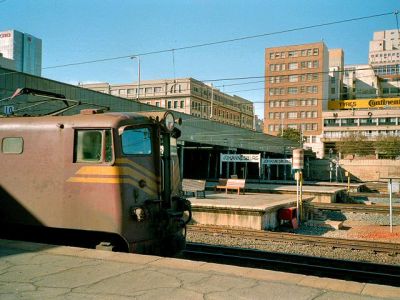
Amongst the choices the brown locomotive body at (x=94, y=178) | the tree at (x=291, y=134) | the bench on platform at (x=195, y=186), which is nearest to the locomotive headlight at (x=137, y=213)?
the brown locomotive body at (x=94, y=178)

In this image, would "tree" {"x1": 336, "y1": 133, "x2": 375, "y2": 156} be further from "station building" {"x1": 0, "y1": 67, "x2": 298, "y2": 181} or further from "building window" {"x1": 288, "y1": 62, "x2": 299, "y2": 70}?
"building window" {"x1": 288, "y1": 62, "x2": 299, "y2": 70}

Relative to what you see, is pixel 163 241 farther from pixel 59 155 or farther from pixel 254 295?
pixel 254 295

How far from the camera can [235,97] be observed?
12912 centimetres

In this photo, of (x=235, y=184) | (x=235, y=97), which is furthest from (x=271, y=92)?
(x=235, y=184)

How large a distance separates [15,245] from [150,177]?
8.82 ft

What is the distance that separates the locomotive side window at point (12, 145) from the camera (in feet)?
27.4

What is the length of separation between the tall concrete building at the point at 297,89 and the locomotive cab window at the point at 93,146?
9457 centimetres

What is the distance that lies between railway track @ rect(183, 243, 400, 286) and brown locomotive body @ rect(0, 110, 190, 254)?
2079 millimetres

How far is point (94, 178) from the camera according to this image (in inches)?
298

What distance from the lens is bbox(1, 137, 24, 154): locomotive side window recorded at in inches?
329

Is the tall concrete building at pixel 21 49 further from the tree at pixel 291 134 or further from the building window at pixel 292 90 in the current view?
the tree at pixel 291 134

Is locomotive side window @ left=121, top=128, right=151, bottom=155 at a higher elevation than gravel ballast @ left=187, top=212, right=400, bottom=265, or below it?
higher

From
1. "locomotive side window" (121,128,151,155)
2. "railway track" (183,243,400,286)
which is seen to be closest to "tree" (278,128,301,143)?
"railway track" (183,243,400,286)

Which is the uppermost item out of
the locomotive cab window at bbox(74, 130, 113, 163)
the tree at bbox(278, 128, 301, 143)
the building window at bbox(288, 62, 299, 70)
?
the building window at bbox(288, 62, 299, 70)
